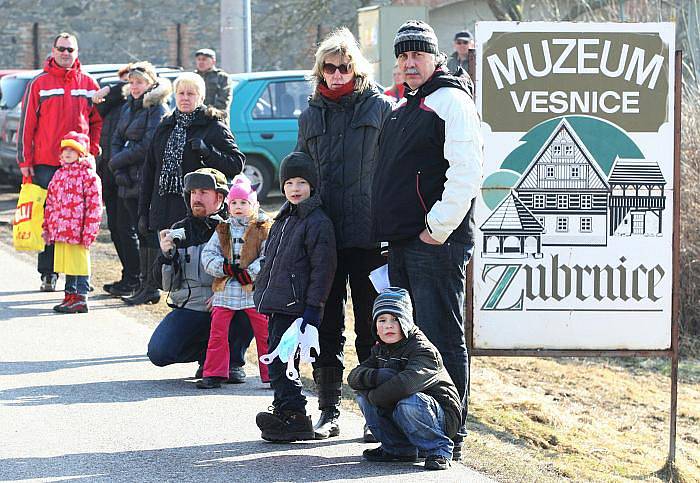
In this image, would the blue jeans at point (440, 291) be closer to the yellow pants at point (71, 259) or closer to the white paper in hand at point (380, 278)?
the white paper in hand at point (380, 278)

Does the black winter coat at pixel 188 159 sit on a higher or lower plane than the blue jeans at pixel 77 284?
higher

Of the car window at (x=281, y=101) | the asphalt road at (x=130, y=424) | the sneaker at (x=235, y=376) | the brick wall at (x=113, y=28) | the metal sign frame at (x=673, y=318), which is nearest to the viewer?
the asphalt road at (x=130, y=424)

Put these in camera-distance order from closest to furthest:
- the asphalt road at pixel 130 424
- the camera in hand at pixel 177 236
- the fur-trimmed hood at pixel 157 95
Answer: the asphalt road at pixel 130 424 → the camera in hand at pixel 177 236 → the fur-trimmed hood at pixel 157 95

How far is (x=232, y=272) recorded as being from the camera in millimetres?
7938

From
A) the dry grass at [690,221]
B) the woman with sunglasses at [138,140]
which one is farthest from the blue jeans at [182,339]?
the dry grass at [690,221]

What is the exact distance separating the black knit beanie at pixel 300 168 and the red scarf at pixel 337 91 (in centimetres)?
33

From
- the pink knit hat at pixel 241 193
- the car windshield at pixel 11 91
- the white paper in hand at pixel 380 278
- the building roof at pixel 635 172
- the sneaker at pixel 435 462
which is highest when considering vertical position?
the car windshield at pixel 11 91

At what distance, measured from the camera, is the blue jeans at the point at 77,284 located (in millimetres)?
10445

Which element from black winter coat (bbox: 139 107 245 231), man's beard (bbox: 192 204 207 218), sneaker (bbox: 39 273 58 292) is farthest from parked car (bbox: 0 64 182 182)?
man's beard (bbox: 192 204 207 218)

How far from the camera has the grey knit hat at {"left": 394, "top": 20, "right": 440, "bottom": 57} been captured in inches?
242

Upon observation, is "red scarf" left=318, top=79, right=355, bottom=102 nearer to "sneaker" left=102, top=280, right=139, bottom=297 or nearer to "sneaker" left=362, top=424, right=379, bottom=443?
"sneaker" left=362, top=424, right=379, bottom=443

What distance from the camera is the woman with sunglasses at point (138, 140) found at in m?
10.8

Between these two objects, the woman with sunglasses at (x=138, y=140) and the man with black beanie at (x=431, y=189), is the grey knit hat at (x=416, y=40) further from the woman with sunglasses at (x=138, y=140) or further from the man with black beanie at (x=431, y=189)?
the woman with sunglasses at (x=138, y=140)

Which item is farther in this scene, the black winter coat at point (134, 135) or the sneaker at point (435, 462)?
the black winter coat at point (134, 135)
